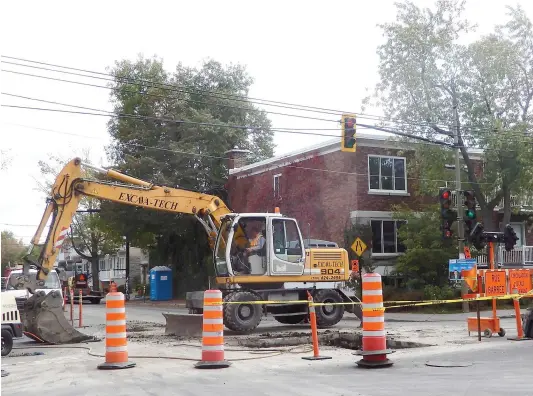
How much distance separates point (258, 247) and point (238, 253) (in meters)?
0.60

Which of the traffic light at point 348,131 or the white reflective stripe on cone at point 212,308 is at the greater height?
the traffic light at point 348,131

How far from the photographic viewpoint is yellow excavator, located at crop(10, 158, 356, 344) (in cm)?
1770

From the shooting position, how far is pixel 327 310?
20.0m

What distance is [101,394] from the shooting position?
8.64 m

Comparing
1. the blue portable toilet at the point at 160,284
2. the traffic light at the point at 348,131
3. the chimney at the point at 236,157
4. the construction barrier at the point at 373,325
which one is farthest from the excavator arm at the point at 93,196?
the blue portable toilet at the point at 160,284

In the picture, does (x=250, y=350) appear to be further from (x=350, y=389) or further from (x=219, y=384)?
(x=350, y=389)

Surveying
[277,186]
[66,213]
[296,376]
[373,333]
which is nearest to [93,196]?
[66,213]

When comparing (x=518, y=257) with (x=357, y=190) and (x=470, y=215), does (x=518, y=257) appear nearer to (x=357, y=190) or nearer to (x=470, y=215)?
(x=357, y=190)

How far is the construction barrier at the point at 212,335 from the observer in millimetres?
10781

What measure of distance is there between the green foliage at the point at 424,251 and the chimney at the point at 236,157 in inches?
566

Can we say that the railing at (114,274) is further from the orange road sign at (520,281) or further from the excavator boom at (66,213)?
the orange road sign at (520,281)

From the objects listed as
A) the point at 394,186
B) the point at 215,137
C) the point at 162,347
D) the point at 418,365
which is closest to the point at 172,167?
the point at 215,137

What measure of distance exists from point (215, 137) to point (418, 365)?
33.3m

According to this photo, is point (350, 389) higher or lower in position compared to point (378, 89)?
lower
